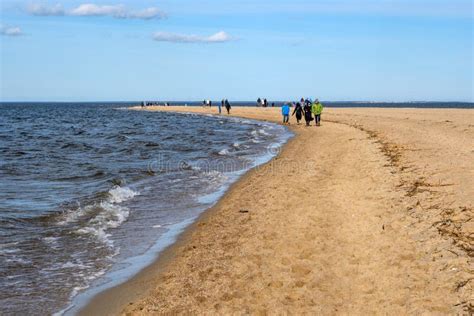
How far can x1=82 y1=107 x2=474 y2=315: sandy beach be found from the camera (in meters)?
5.91

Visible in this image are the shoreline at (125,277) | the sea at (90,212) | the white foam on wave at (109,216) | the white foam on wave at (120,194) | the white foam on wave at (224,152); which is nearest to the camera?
the shoreline at (125,277)

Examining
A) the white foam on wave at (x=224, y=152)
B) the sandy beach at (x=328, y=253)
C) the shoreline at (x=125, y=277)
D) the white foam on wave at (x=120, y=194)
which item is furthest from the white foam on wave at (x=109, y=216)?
the white foam on wave at (x=224, y=152)

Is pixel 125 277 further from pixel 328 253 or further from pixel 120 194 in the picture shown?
pixel 120 194

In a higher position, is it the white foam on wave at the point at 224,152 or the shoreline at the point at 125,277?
the white foam on wave at the point at 224,152

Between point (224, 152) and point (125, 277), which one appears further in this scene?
point (224, 152)

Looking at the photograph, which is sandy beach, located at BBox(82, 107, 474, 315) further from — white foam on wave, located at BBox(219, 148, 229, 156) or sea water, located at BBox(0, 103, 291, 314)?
white foam on wave, located at BBox(219, 148, 229, 156)

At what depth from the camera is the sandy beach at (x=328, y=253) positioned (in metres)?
5.91

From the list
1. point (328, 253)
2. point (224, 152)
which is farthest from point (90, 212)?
point (224, 152)

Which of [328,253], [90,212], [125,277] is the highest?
[328,253]

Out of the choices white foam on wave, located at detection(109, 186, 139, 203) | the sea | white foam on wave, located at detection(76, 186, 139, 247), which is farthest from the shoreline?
white foam on wave, located at detection(109, 186, 139, 203)

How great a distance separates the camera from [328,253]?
751 centimetres

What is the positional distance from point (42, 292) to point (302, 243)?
13.0 ft

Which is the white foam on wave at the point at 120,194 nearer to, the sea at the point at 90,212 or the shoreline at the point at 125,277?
the sea at the point at 90,212

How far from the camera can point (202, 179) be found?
55.9ft
